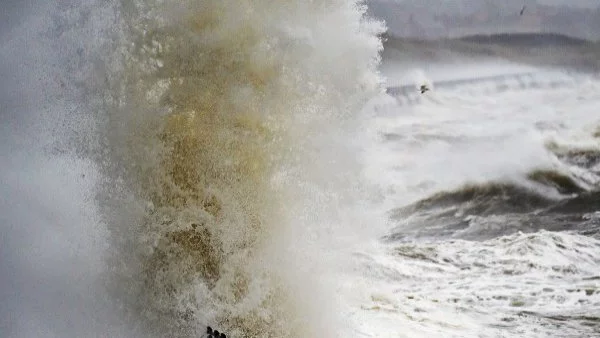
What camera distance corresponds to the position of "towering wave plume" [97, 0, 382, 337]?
3.90 metres

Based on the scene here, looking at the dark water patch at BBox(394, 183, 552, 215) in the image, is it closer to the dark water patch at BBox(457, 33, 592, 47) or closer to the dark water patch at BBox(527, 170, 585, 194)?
the dark water patch at BBox(527, 170, 585, 194)

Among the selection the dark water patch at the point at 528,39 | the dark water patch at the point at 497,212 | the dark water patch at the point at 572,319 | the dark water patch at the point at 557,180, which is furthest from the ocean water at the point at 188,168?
the dark water patch at the point at 528,39

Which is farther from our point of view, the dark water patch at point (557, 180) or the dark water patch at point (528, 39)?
the dark water patch at point (528, 39)

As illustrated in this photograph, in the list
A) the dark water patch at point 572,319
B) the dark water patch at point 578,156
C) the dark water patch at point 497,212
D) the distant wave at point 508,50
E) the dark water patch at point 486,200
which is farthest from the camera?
the distant wave at point 508,50

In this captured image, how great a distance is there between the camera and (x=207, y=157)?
399 centimetres

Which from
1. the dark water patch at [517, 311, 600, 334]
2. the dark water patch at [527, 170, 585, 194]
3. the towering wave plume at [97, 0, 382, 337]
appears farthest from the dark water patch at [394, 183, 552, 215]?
the towering wave plume at [97, 0, 382, 337]

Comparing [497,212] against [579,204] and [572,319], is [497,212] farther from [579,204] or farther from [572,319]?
[572,319]

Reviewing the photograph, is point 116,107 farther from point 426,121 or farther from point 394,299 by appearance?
point 426,121

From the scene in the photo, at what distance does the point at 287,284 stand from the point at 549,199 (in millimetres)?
7607

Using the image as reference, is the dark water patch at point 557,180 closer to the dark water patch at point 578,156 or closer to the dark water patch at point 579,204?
the dark water patch at point 579,204

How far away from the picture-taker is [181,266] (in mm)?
3928

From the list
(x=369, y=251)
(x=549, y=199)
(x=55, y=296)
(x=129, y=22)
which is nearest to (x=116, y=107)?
(x=129, y=22)

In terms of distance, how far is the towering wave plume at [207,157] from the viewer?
3.90 m

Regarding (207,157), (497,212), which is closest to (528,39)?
(497,212)
